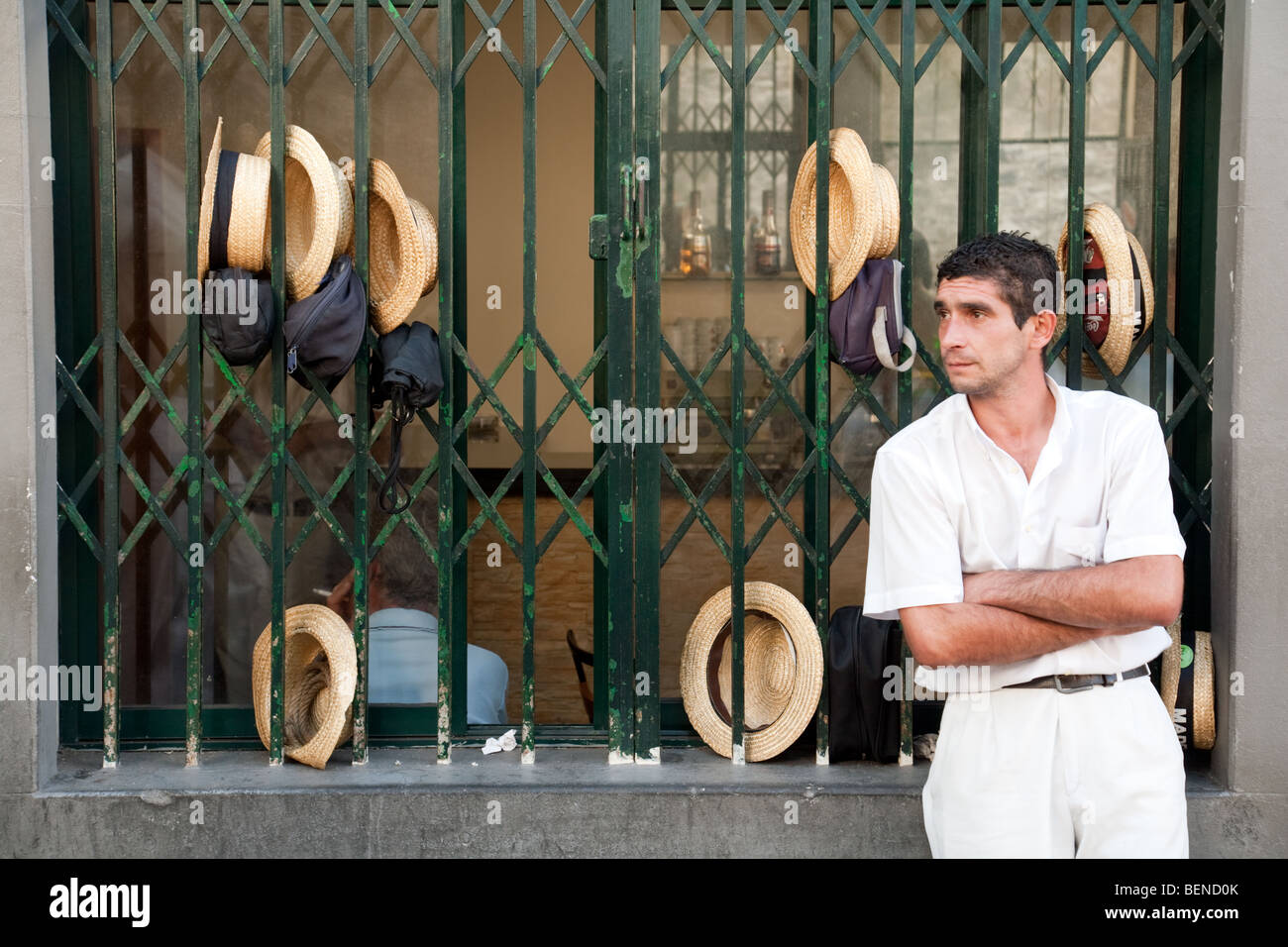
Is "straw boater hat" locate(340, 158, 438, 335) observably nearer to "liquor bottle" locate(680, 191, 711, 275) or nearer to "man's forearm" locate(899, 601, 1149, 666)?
"liquor bottle" locate(680, 191, 711, 275)

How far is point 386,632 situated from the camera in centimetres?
402

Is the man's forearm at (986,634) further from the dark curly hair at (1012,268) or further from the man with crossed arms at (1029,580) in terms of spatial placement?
the dark curly hair at (1012,268)

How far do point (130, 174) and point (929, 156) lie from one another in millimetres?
2577

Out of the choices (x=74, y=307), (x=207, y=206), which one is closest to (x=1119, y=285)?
(x=207, y=206)

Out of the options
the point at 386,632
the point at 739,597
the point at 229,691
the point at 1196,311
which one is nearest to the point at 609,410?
the point at 739,597

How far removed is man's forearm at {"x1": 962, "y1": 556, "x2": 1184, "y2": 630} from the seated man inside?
1.95m

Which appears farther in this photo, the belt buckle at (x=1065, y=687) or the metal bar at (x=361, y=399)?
the metal bar at (x=361, y=399)

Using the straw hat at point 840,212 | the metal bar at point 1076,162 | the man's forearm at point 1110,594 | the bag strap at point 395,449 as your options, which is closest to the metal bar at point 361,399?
the bag strap at point 395,449

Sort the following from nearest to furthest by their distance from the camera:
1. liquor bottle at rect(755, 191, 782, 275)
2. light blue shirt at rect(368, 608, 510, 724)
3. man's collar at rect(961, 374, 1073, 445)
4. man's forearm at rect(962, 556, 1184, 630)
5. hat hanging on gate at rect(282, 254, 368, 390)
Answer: man's forearm at rect(962, 556, 1184, 630)
man's collar at rect(961, 374, 1073, 445)
hat hanging on gate at rect(282, 254, 368, 390)
light blue shirt at rect(368, 608, 510, 724)
liquor bottle at rect(755, 191, 782, 275)

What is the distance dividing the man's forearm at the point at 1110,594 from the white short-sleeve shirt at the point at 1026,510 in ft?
0.13

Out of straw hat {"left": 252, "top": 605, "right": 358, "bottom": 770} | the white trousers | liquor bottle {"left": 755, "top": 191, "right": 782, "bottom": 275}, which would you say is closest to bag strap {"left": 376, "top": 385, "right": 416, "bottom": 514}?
straw hat {"left": 252, "top": 605, "right": 358, "bottom": 770}

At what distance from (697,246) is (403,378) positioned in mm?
1327

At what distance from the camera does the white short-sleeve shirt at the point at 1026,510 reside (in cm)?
270

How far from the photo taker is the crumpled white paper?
12.6 feet
